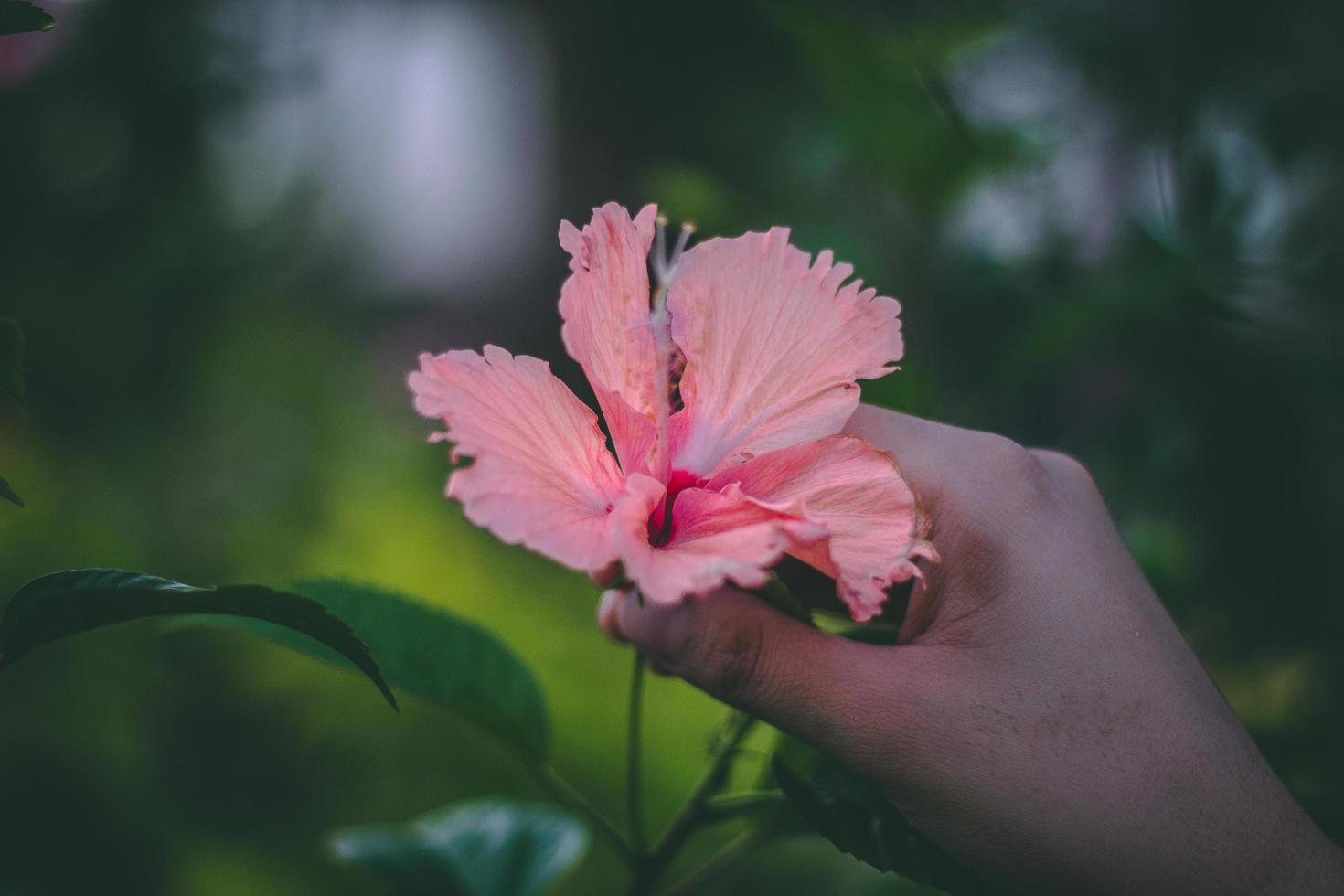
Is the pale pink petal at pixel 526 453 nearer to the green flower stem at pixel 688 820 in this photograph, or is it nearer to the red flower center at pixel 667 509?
the red flower center at pixel 667 509

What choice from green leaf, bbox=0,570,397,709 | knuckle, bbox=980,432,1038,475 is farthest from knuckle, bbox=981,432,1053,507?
green leaf, bbox=0,570,397,709

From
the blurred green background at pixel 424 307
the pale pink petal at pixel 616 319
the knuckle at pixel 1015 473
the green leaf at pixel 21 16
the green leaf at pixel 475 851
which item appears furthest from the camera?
the blurred green background at pixel 424 307

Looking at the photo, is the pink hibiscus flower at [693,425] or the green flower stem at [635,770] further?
the green flower stem at [635,770]

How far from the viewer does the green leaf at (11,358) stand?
1.69 feet

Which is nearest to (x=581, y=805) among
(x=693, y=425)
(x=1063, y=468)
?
(x=693, y=425)

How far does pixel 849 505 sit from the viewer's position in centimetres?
64

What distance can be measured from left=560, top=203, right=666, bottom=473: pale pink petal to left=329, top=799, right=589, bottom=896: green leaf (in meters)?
0.53

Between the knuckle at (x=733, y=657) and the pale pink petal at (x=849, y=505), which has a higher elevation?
the pale pink petal at (x=849, y=505)

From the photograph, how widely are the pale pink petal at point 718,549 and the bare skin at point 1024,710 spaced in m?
0.08

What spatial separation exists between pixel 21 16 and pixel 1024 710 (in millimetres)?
762

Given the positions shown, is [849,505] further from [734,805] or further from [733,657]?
[734,805]

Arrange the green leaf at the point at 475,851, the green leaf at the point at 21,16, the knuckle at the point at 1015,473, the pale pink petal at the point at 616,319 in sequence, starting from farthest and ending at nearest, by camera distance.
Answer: the green leaf at the point at 475,851 → the knuckle at the point at 1015,473 → the pale pink petal at the point at 616,319 → the green leaf at the point at 21,16

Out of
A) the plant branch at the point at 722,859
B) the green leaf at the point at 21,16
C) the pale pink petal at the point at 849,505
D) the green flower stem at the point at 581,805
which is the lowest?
the plant branch at the point at 722,859

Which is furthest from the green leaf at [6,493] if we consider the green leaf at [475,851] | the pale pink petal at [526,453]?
the green leaf at [475,851]
